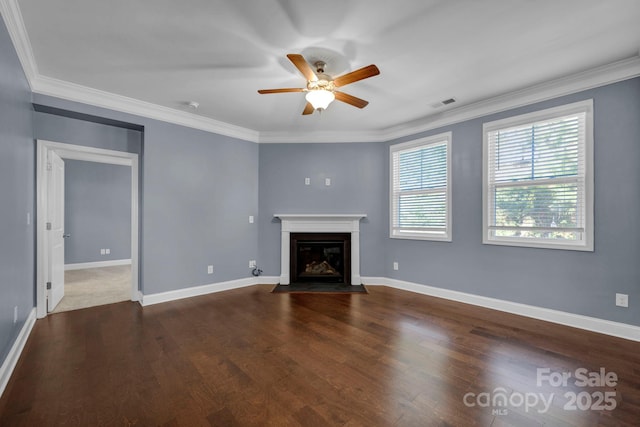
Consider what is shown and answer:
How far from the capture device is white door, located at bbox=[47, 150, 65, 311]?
3.30 m

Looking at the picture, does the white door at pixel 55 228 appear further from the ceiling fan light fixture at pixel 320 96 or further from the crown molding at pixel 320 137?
the ceiling fan light fixture at pixel 320 96

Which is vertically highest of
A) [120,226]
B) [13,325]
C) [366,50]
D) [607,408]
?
[366,50]

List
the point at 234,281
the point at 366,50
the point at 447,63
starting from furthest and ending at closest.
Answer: the point at 234,281, the point at 447,63, the point at 366,50

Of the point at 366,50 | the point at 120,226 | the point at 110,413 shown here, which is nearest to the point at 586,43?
the point at 366,50

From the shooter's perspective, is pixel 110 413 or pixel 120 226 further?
pixel 120 226

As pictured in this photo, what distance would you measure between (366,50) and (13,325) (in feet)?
12.6

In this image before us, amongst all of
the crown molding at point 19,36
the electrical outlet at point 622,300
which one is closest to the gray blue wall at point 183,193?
the crown molding at point 19,36

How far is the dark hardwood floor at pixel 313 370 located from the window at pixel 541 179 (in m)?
1.02

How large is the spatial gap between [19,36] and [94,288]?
3780 millimetres

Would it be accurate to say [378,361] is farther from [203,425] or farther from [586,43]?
[586,43]

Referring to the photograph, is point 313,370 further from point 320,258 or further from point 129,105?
point 129,105

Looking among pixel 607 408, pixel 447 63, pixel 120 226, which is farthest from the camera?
pixel 120 226

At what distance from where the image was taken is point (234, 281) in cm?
444

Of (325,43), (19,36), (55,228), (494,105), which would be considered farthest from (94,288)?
(494,105)
